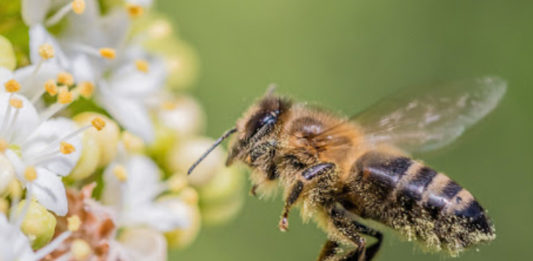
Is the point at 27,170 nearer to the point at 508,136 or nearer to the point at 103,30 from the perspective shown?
the point at 103,30

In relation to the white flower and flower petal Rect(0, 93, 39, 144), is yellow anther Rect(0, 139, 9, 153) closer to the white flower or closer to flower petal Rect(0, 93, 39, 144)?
flower petal Rect(0, 93, 39, 144)

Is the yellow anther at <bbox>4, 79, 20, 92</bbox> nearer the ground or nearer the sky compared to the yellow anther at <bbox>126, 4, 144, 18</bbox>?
nearer the ground

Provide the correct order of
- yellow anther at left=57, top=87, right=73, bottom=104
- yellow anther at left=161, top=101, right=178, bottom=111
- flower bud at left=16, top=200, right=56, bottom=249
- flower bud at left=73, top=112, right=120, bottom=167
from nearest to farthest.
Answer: flower bud at left=16, top=200, right=56, bottom=249 < yellow anther at left=57, top=87, right=73, bottom=104 < flower bud at left=73, top=112, right=120, bottom=167 < yellow anther at left=161, top=101, right=178, bottom=111

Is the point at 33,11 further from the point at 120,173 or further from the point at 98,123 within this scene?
the point at 120,173

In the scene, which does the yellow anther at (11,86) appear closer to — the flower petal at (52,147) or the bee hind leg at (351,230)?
the flower petal at (52,147)

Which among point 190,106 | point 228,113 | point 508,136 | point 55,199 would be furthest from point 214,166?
point 508,136

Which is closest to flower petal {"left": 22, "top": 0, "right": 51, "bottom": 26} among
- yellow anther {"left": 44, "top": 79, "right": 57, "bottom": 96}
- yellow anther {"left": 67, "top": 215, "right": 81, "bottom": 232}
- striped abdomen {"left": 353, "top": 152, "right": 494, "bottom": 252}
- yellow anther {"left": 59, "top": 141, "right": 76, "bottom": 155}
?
yellow anther {"left": 44, "top": 79, "right": 57, "bottom": 96}

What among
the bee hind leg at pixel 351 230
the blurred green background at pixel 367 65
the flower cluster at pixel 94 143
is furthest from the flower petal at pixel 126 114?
the blurred green background at pixel 367 65
